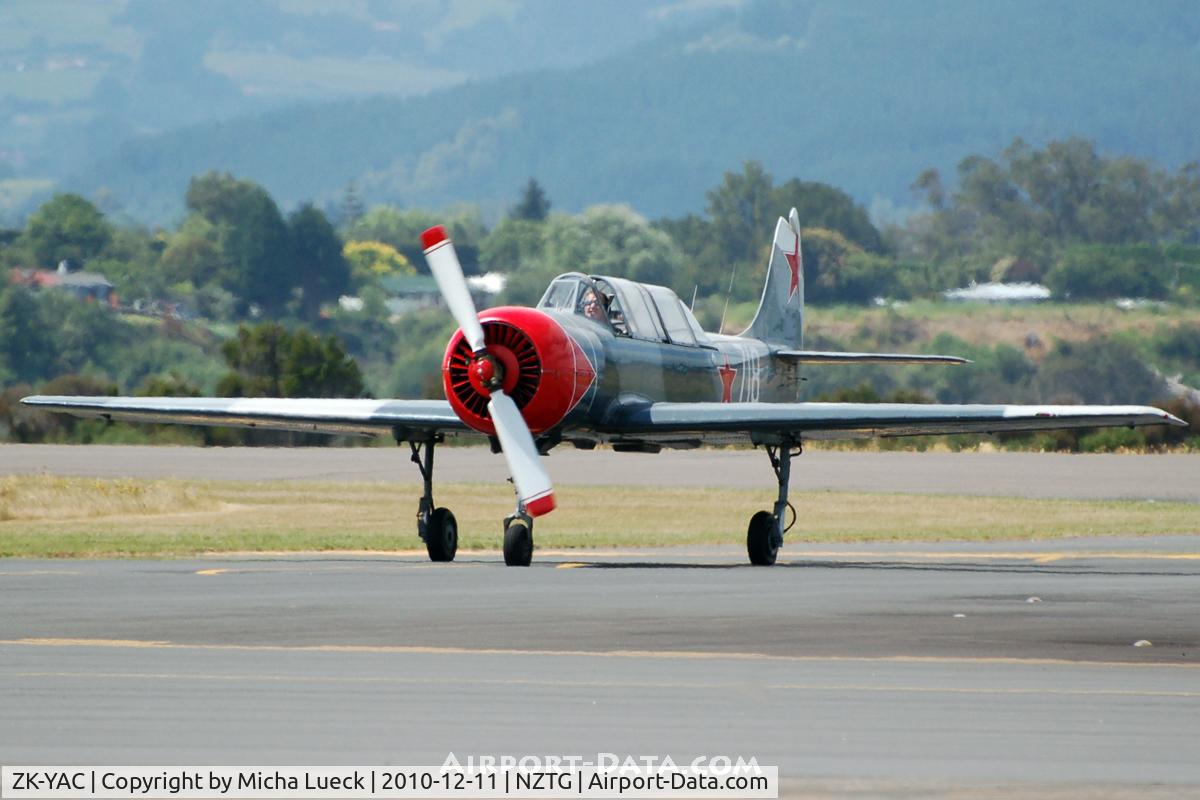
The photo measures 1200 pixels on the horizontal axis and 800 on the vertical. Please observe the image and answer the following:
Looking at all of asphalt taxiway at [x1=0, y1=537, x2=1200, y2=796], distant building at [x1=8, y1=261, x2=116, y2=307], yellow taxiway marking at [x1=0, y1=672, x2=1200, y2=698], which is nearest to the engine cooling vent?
asphalt taxiway at [x1=0, y1=537, x2=1200, y2=796]

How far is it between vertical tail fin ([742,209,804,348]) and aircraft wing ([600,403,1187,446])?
6836 mm

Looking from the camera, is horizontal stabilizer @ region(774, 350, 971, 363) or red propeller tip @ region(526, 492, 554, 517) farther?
horizontal stabilizer @ region(774, 350, 971, 363)

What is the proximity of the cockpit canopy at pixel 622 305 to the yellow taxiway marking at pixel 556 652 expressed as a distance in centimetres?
973

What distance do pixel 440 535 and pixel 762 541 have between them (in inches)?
138

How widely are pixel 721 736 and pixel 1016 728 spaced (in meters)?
1.42

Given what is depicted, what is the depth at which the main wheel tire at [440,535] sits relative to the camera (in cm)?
2289

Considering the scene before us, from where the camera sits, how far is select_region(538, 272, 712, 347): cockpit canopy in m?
23.0

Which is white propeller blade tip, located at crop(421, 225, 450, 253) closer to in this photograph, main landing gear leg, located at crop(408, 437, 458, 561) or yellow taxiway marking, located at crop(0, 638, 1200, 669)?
main landing gear leg, located at crop(408, 437, 458, 561)

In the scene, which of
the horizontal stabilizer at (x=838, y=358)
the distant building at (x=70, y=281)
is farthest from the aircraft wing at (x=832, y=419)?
the distant building at (x=70, y=281)

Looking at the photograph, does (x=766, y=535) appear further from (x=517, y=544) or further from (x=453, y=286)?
(x=453, y=286)

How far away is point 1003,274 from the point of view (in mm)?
99000

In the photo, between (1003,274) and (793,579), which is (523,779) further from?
(1003,274)

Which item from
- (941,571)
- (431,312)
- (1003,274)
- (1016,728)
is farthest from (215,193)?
(1016,728)
